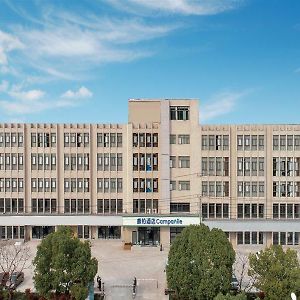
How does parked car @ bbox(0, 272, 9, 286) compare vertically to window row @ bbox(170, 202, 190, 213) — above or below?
below

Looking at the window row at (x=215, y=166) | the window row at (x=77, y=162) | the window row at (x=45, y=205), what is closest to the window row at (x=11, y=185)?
the window row at (x=45, y=205)

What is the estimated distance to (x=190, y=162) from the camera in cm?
6147

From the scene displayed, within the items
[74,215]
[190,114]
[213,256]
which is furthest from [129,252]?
[213,256]

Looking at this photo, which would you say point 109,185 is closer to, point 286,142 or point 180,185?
point 180,185

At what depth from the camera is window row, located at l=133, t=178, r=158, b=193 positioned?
202 ft

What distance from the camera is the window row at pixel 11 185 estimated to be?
207 feet

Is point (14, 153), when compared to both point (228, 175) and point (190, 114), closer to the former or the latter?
point (190, 114)

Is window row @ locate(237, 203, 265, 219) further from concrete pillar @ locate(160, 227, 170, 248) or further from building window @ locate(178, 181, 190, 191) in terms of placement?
concrete pillar @ locate(160, 227, 170, 248)

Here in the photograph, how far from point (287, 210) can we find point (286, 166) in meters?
6.15

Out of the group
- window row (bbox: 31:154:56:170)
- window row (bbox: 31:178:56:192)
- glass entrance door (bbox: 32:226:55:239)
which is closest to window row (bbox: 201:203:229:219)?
window row (bbox: 31:178:56:192)

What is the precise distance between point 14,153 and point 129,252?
21911 millimetres

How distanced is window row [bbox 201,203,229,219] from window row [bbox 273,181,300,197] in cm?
718

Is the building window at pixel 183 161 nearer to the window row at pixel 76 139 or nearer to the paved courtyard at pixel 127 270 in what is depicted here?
the paved courtyard at pixel 127 270

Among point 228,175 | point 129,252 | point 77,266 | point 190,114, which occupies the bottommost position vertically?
point 129,252
